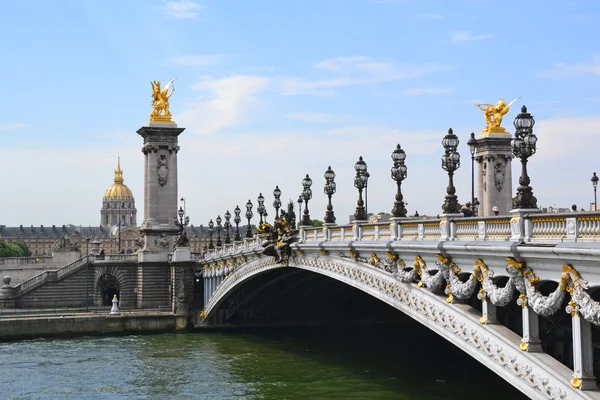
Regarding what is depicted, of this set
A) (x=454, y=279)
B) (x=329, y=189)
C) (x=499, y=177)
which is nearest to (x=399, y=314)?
(x=329, y=189)

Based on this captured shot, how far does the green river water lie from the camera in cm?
3631

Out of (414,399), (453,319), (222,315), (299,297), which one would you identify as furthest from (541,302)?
(222,315)

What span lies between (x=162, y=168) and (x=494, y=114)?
2634cm

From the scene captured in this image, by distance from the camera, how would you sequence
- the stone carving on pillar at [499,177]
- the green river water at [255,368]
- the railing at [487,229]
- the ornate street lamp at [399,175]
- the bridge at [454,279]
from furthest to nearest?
the stone carving on pillar at [499,177], the green river water at [255,368], the ornate street lamp at [399,175], the bridge at [454,279], the railing at [487,229]

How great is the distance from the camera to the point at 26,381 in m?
40.9

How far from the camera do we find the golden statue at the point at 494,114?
7769 cm

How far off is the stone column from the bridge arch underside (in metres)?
16.7

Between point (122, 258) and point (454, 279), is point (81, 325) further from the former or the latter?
point (454, 279)

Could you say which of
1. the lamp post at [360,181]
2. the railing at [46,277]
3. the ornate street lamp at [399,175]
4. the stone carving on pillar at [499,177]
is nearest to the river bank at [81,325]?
the railing at [46,277]

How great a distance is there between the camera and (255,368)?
43.5 m

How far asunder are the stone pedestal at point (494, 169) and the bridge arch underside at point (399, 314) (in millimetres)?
23756

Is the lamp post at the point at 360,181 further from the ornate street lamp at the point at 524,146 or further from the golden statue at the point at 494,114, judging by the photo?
the golden statue at the point at 494,114

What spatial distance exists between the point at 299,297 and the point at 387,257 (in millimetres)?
30883

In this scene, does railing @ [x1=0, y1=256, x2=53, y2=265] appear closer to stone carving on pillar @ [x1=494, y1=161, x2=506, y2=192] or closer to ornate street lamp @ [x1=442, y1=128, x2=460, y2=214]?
stone carving on pillar @ [x1=494, y1=161, x2=506, y2=192]
